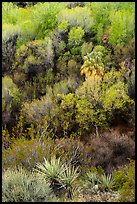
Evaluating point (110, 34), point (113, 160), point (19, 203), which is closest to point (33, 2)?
point (110, 34)

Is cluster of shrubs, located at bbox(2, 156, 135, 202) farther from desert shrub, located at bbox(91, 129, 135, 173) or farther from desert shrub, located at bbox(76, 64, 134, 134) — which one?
desert shrub, located at bbox(76, 64, 134, 134)

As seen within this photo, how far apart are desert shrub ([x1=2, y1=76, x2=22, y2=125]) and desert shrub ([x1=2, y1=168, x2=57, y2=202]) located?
20199mm

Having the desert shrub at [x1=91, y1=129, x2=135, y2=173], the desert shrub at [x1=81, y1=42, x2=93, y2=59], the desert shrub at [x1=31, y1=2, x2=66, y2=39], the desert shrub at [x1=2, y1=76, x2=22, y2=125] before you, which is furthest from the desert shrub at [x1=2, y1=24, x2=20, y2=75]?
the desert shrub at [x1=91, y1=129, x2=135, y2=173]

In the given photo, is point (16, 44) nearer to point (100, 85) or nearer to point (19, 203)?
point (100, 85)

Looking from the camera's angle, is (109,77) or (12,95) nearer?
(109,77)

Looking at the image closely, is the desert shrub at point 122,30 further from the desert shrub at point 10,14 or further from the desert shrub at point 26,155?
the desert shrub at point 26,155

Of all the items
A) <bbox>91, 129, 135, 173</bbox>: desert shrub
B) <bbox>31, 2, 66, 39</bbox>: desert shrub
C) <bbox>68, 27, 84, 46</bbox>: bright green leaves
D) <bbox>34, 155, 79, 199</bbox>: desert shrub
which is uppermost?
<bbox>31, 2, 66, 39</bbox>: desert shrub

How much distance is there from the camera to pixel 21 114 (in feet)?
98.2

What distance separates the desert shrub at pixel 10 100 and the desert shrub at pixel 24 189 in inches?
795

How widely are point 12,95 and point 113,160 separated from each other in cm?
1351

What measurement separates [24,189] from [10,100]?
22.3 meters

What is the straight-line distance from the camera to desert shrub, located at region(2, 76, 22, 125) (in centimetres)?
3102

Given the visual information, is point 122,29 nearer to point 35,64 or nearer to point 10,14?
point 35,64

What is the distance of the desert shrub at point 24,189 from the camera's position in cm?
1034
